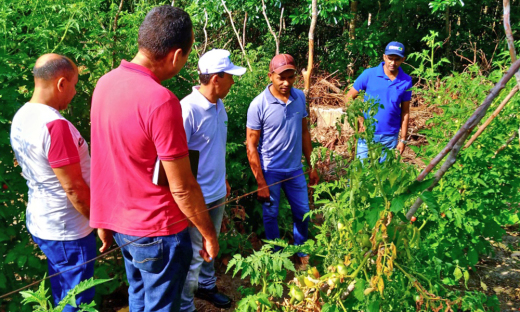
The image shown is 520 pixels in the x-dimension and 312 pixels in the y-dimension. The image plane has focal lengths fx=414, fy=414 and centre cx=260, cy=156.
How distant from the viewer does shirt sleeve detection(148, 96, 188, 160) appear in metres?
1.82

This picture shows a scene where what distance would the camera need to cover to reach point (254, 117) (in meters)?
3.49

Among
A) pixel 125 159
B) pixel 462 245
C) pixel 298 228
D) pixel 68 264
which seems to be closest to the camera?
pixel 125 159

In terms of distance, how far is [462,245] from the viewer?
9.23 ft

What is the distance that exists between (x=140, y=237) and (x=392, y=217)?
1.18m

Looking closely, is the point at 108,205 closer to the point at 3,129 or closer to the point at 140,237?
the point at 140,237

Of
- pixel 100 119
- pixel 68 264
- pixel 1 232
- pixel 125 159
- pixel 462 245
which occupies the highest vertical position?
pixel 100 119

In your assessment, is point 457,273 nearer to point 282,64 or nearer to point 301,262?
point 301,262

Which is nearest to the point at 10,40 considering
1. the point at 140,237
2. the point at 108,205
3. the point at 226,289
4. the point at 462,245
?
the point at 108,205

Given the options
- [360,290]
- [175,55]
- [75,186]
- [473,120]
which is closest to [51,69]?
[75,186]

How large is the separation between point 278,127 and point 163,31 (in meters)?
1.75

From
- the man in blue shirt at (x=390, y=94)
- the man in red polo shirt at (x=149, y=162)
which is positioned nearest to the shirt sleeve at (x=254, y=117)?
the man in blue shirt at (x=390, y=94)

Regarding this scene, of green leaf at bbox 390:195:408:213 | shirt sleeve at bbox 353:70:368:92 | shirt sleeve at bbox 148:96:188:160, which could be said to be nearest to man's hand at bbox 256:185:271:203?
shirt sleeve at bbox 353:70:368:92

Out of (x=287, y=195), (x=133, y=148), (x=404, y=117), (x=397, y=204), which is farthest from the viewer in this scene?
(x=404, y=117)

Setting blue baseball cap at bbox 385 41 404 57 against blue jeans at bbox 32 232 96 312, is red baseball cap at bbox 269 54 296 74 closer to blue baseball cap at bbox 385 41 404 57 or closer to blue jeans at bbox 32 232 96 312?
blue baseball cap at bbox 385 41 404 57
